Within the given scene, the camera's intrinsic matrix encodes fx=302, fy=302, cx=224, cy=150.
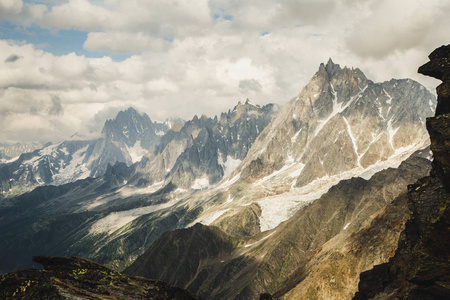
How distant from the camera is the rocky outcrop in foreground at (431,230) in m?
22.1

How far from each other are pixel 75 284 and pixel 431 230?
81.6 ft

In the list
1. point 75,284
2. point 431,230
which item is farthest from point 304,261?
point 75,284

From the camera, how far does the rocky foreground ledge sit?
54.0ft

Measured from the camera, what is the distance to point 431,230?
22250 mm

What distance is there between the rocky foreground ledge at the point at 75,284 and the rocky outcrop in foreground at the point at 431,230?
1792 centimetres

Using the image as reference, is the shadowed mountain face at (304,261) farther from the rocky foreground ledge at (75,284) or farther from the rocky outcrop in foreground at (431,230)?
the rocky foreground ledge at (75,284)

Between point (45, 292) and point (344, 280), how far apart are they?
99.4 meters

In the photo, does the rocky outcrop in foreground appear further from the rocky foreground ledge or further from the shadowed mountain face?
the shadowed mountain face

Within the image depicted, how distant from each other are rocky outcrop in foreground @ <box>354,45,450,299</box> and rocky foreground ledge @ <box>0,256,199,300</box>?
58.8 ft

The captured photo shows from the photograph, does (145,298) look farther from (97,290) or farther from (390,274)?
(390,274)

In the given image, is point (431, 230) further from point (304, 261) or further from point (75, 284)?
point (304, 261)

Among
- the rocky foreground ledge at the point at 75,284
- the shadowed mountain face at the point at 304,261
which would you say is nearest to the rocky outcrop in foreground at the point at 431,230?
the rocky foreground ledge at the point at 75,284

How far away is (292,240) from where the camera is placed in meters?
191

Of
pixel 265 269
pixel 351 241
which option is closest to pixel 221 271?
pixel 265 269
